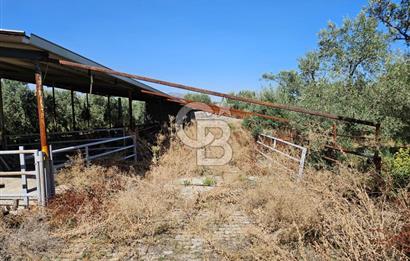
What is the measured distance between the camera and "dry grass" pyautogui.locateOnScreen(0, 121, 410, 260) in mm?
2857

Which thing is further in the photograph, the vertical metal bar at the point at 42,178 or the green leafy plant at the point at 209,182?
the green leafy plant at the point at 209,182

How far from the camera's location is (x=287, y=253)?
303 cm

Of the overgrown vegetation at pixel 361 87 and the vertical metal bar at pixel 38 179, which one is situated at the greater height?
the overgrown vegetation at pixel 361 87

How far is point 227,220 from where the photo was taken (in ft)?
14.2

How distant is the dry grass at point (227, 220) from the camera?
286 cm

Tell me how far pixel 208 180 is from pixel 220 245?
2.86 meters

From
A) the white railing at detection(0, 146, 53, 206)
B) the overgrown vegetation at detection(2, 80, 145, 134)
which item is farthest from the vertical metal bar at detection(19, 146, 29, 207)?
the overgrown vegetation at detection(2, 80, 145, 134)

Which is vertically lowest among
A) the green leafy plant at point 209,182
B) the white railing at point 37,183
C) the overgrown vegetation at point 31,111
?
the green leafy plant at point 209,182
